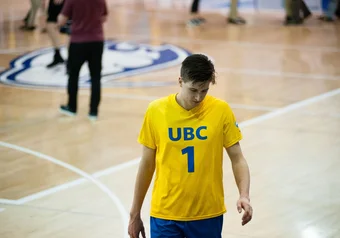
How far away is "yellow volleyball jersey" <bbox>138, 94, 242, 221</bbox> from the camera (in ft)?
14.2

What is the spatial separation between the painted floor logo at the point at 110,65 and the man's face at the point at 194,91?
346 inches

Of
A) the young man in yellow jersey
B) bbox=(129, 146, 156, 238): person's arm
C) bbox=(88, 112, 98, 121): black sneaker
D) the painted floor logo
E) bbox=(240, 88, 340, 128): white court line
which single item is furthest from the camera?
the painted floor logo

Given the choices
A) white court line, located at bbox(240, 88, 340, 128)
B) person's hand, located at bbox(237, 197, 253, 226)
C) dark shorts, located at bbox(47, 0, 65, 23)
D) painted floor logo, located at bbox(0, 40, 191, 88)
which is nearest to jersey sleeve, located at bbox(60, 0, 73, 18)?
white court line, located at bbox(240, 88, 340, 128)

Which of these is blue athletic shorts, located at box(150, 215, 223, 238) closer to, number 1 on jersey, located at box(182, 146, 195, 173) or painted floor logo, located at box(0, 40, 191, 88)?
number 1 on jersey, located at box(182, 146, 195, 173)

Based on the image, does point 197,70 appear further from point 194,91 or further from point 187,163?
point 187,163

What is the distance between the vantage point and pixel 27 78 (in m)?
13.5

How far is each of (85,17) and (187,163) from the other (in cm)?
620

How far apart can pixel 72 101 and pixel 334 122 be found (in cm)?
365

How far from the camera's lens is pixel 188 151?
4.34 m

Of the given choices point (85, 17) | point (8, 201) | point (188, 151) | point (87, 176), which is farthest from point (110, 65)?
point (188, 151)

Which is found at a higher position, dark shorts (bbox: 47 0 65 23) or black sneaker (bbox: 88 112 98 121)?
dark shorts (bbox: 47 0 65 23)

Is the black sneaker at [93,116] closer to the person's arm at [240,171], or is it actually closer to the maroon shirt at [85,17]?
the maroon shirt at [85,17]

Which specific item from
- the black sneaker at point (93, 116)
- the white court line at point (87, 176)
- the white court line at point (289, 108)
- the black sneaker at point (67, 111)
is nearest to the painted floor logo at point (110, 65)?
the black sneaker at point (67, 111)

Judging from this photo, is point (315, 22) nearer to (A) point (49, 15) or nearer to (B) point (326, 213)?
(A) point (49, 15)
